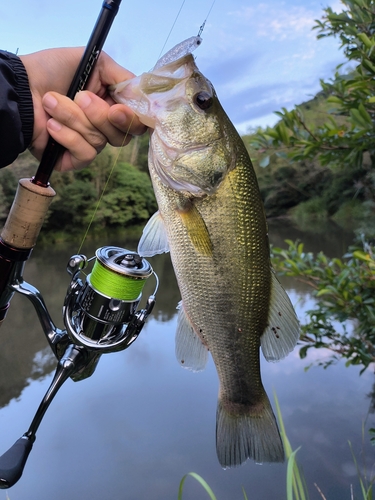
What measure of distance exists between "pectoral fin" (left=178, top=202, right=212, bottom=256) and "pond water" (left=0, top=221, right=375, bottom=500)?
6.36 feet

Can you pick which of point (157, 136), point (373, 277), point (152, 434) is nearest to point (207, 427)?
point (152, 434)

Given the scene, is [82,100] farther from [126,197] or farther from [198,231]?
[126,197]

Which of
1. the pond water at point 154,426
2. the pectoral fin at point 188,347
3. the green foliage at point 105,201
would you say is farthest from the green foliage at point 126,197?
the pectoral fin at point 188,347

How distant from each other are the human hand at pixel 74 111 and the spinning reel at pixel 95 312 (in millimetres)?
352

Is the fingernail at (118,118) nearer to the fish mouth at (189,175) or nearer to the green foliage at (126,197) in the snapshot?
the fish mouth at (189,175)

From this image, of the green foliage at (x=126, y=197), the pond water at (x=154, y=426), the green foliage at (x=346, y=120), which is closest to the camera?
the green foliage at (x=346, y=120)

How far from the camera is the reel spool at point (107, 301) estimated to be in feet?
3.45

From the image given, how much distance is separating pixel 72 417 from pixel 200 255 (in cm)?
320

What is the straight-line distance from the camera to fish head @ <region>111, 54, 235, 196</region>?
107 centimetres

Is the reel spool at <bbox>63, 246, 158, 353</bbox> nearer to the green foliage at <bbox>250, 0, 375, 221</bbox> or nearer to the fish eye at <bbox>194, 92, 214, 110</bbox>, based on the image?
the fish eye at <bbox>194, 92, 214, 110</bbox>

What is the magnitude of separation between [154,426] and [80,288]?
291 centimetres

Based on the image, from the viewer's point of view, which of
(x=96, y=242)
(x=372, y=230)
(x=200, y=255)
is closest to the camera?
(x=200, y=255)

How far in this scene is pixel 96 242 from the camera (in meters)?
12.1

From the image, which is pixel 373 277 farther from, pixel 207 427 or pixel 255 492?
pixel 207 427
